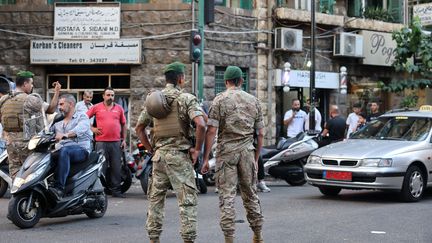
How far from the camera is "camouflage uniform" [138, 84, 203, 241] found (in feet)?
21.3

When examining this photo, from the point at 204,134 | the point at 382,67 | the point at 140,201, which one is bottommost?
the point at 140,201

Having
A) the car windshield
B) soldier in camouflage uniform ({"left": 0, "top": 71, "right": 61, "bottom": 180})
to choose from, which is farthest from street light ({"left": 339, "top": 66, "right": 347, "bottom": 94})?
soldier in camouflage uniform ({"left": 0, "top": 71, "right": 61, "bottom": 180})

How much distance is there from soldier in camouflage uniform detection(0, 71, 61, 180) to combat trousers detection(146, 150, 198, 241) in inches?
122

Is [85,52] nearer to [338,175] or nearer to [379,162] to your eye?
[338,175]

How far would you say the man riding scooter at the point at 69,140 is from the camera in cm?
863

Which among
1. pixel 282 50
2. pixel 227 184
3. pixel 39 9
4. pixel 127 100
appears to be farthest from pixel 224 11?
pixel 227 184

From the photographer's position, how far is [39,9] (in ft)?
59.4

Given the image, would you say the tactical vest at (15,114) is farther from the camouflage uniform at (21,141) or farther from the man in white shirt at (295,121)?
the man in white shirt at (295,121)

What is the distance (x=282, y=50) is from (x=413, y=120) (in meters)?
8.12

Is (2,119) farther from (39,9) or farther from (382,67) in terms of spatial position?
(382,67)

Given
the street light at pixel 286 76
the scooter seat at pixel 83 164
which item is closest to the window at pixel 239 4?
the street light at pixel 286 76

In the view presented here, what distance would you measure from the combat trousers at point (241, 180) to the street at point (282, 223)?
0.68 meters

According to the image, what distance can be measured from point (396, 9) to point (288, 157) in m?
11.6

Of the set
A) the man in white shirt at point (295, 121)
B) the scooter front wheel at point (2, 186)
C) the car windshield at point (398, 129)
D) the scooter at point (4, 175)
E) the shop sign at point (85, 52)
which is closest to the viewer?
the scooter at point (4, 175)
